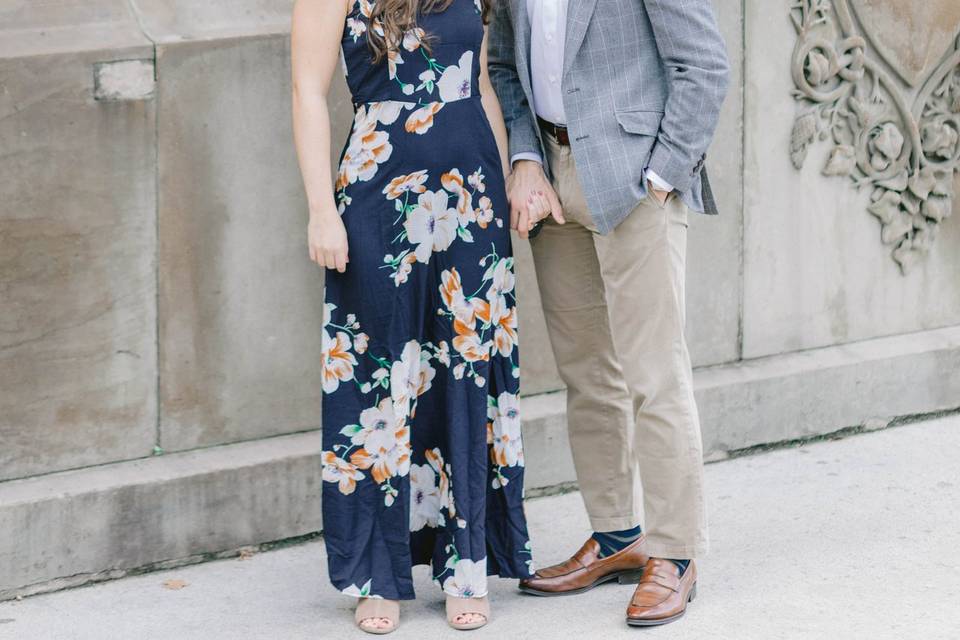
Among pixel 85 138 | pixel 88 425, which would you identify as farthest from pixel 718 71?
pixel 88 425

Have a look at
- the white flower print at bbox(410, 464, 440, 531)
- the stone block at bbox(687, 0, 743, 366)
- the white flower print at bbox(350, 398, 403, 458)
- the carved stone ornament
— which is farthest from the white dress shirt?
the carved stone ornament

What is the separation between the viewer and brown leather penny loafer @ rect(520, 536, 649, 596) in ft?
13.9

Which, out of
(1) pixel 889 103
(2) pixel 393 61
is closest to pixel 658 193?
(2) pixel 393 61

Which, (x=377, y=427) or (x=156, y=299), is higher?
(x=156, y=299)

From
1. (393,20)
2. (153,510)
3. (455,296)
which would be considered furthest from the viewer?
(153,510)

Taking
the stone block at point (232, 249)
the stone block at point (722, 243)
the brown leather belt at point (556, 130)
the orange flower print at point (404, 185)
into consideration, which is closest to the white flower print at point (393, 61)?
the orange flower print at point (404, 185)

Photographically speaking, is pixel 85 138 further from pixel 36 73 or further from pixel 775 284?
pixel 775 284

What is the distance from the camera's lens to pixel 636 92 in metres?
3.88

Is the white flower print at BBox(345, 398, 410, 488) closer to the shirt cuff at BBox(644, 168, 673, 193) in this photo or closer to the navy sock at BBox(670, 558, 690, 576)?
the navy sock at BBox(670, 558, 690, 576)

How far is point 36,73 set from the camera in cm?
409

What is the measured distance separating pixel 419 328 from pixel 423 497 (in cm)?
49

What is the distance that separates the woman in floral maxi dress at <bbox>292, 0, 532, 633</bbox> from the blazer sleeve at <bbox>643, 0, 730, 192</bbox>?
1.49 ft

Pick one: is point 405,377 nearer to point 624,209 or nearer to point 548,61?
point 624,209

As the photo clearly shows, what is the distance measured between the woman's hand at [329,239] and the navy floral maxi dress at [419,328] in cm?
6
